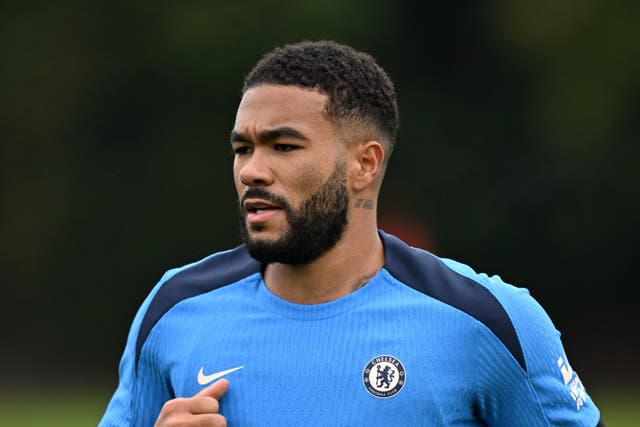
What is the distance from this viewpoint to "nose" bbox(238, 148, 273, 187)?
3.44m

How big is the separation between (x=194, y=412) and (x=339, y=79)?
3.46 ft

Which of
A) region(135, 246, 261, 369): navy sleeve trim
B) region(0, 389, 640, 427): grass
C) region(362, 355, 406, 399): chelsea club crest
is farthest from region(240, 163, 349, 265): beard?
region(0, 389, 640, 427): grass

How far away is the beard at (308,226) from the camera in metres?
3.47

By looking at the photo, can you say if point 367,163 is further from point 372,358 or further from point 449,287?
point 372,358

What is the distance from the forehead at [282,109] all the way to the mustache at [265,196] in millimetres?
175

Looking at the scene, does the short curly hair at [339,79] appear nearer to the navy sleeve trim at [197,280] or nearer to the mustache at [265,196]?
the mustache at [265,196]

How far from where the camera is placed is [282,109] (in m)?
3.50

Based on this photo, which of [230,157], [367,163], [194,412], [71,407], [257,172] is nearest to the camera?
[194,412]

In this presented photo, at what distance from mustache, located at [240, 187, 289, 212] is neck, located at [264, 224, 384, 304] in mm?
227

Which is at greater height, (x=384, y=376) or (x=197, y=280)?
(x=197, y=280)

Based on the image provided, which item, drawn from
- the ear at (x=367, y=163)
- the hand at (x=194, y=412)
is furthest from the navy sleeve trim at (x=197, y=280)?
the ear at (x=367, y=163)

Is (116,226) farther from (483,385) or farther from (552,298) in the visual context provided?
(483,385)

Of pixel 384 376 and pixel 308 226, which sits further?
pixel 308 226

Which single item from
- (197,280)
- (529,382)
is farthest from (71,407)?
(529,382)
